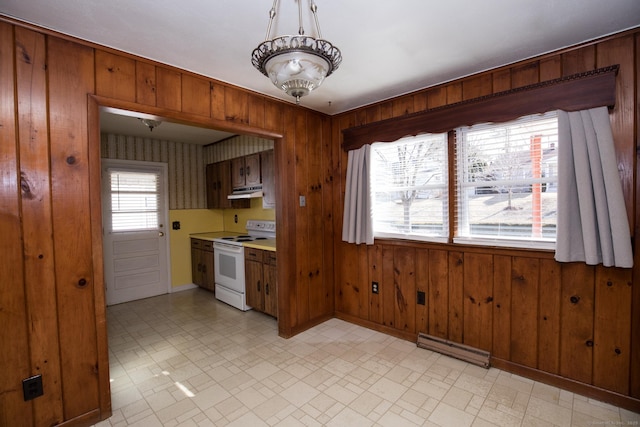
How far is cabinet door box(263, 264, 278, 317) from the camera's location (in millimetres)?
3539

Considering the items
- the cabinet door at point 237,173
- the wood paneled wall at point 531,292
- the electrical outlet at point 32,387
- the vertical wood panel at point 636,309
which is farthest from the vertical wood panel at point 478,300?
the cabinet door at point 237,173

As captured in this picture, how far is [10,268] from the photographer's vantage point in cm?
174

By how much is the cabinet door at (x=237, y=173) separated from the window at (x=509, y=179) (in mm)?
3149

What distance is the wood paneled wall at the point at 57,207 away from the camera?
1.74 m

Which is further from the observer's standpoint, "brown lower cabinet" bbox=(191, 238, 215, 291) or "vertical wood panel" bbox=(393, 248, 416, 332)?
"brown lower cabinet" bbox=(191, 238, 215, 291)

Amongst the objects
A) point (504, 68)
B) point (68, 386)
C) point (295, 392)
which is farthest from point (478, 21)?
point (68, 386)

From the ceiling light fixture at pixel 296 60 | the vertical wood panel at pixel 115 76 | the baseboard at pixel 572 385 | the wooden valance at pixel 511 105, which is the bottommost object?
the baseboard at pixel 572 385

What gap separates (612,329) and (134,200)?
5.70m

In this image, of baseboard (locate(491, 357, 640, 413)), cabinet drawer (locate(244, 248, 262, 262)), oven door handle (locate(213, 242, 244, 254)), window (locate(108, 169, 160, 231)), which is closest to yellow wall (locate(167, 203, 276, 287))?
window (locate(108, 169, 160, 231))

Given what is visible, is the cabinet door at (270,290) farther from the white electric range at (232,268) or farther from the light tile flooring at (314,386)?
the white electric range at (232,268)

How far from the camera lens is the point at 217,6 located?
1632 millimetres

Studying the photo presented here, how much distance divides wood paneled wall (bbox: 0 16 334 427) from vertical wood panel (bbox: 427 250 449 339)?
2.62 metres

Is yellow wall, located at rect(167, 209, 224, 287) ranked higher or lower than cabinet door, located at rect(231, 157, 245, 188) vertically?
lower

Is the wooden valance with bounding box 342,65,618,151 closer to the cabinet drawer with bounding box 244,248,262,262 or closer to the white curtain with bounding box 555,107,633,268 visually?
the white curtain with bounding box 555,107,633,268
